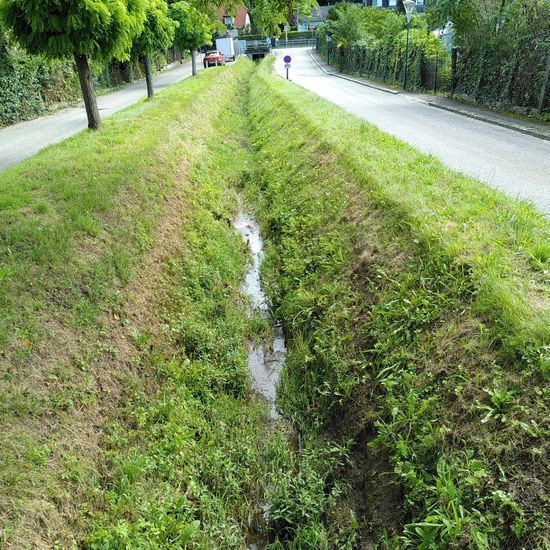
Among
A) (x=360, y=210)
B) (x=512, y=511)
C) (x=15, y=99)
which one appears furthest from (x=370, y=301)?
(x=15, y=99)

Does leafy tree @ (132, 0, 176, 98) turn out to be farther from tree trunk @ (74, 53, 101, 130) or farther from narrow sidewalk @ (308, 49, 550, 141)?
narrow sidewalk @ (308, 49, 550, 141)

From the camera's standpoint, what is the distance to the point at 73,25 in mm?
10273

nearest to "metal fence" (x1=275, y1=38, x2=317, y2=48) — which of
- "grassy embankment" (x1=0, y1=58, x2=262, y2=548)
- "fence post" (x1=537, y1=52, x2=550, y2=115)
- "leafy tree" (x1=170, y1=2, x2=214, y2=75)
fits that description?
"leafy tree" (x1=170, y1=2, x2=214, y2=75)

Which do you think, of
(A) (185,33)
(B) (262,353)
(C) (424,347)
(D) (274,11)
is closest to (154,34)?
(A) (185,33)

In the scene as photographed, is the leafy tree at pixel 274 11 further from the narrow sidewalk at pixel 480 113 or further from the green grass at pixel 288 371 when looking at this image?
the narrow sidewalk at pixel 480 113

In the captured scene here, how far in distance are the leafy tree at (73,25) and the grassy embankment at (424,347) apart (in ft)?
22.4

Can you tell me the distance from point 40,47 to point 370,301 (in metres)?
10.1

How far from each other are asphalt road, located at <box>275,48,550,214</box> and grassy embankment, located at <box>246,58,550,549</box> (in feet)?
4.74

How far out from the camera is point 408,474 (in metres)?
3.86

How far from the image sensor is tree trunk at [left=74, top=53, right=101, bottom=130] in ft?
39.4

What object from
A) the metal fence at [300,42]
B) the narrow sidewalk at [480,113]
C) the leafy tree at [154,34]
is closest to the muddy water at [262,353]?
the narrow sidewalk at [480,113]

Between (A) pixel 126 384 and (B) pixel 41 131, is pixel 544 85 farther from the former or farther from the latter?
(B) pixel 41 131

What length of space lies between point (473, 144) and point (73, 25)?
10264mm

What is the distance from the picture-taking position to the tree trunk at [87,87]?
12016 millimetres
